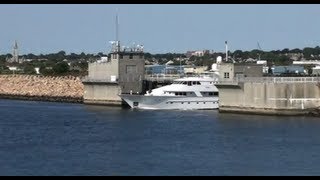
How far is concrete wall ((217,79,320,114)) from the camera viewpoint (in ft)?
142

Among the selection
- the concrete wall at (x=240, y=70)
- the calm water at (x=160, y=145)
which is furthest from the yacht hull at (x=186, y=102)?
the calm water at (x=160, y=145)

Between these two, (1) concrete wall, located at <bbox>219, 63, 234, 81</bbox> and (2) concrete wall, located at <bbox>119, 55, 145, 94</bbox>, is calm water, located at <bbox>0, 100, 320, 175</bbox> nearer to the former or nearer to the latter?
(1) concrete wall, located at <bbox>219, 63, 234, 81</bbox>

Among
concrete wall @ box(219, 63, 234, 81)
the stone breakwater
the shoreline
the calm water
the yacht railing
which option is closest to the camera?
the calm water

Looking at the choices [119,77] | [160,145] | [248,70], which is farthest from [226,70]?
[160,145]

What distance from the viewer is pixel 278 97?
4372 centimetres

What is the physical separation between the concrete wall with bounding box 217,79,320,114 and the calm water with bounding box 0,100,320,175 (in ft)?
6.31

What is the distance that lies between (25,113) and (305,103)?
64.3 ft

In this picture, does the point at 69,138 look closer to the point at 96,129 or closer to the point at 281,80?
the point at 96,129

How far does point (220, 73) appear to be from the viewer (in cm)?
4903

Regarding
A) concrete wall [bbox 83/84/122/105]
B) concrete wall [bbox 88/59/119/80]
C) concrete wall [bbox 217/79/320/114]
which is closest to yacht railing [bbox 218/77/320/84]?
concrete wall [bbox 217/79/320/114]

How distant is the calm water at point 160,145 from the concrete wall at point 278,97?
6.31 feet

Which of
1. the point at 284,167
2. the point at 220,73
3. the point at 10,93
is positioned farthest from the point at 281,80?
the point at 10,93

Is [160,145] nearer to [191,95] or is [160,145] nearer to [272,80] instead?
[272,80]

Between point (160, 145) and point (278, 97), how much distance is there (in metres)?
17.4
